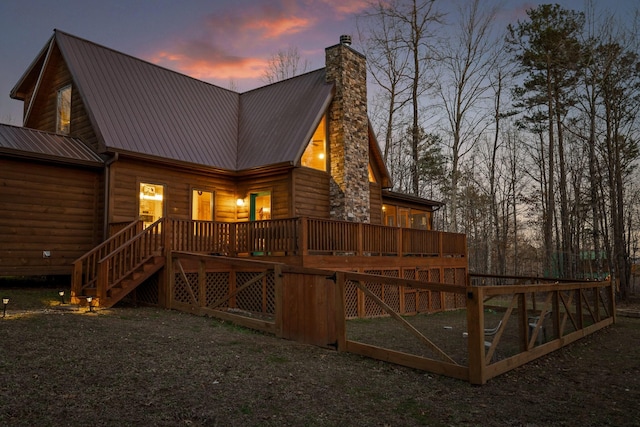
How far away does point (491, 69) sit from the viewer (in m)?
26.4

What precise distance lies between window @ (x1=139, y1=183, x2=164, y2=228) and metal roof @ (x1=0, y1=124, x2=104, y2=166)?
5.15ft

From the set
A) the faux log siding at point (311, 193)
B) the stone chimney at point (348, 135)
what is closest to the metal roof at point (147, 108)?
the faux log siding at point (311, 193)

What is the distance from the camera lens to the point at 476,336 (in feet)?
19.7

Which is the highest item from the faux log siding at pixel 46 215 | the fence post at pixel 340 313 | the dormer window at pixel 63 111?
the dormer window at pixel 63 111

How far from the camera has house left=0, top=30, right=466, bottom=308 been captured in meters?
12.9

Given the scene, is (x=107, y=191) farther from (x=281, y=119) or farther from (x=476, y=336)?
(x=476, y=336)

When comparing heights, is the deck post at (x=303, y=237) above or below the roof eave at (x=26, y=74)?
below

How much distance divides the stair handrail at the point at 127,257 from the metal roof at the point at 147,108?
3547 millimetres

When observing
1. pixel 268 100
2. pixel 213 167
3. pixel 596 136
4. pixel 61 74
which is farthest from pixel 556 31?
pixel 61 74

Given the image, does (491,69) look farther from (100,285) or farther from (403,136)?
(100,285)

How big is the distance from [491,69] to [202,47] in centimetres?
1739

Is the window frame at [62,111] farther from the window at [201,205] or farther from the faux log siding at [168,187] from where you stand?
the window at [201,205]

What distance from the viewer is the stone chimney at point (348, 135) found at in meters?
16.6

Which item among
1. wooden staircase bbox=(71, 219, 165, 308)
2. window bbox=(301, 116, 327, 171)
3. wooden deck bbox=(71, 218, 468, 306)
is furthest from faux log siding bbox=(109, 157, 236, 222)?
window bbox=(301, 116, 327, 171)
